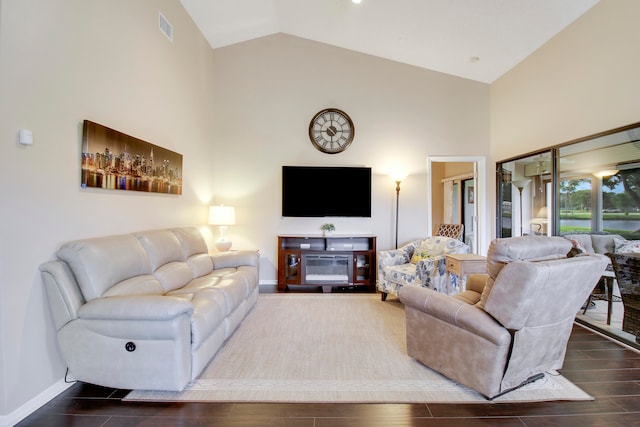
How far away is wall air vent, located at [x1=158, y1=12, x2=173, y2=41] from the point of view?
3393 millimetres

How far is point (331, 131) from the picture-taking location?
16.0 feet

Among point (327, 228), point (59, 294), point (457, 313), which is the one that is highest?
point (327, 228)

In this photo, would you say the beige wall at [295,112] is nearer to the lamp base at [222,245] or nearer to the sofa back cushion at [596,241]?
the lamp base at [222,245]

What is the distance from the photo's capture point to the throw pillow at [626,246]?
2.70 meters

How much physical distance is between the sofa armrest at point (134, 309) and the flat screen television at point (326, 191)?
9.70 ft

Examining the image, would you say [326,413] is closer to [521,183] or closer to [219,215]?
[219,215]

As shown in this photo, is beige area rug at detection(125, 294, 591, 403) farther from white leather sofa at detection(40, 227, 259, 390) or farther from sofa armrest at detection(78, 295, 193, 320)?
sofa armrest at detection(78, 295, 193, 320)

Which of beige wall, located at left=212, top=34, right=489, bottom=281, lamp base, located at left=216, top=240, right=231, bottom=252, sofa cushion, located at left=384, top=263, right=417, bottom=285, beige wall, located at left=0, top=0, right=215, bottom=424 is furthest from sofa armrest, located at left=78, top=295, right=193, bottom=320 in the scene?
beige wall, located at left=212, top=34, right=489, bottom=281

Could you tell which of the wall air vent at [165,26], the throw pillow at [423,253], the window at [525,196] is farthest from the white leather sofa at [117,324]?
the window at [525,196]

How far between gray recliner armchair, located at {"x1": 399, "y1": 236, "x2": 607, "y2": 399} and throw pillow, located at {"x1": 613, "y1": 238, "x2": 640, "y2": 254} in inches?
51.3

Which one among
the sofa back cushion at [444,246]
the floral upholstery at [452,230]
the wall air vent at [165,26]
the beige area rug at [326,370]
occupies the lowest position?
the beige area rug at [326,370]

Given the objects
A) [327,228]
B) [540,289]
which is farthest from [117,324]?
[327,228]

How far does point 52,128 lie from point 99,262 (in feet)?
3.24

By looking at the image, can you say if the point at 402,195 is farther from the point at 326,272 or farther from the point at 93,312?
the point at 93,312
